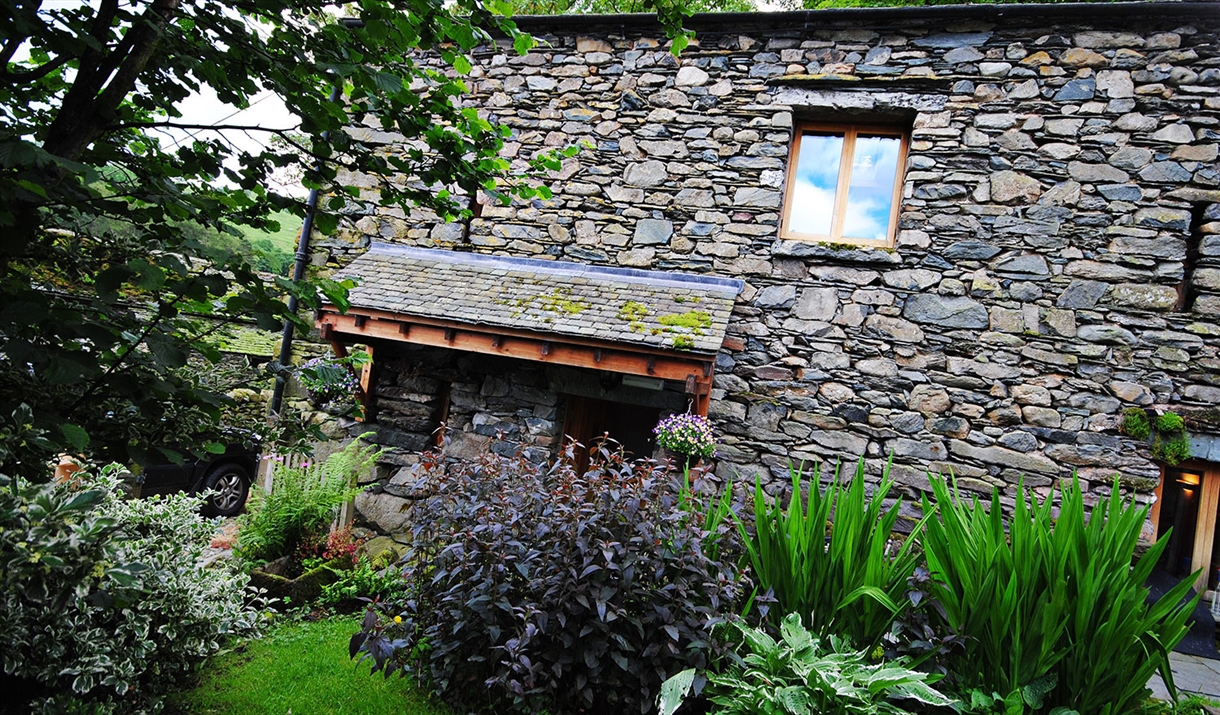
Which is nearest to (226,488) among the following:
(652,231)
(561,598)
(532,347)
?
(532,347)

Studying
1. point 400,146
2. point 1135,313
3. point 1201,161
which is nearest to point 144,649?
point 400,146

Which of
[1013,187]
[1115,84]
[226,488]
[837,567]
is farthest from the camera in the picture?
[226,488]

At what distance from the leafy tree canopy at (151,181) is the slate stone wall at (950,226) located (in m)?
3.54

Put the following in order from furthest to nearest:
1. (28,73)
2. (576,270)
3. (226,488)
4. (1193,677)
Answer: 1. (226,488)
2. (576,270)
3. (1193,677)
4. (28,73)

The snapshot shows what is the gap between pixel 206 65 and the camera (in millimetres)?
1861

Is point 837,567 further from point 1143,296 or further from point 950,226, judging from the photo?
point 1143,296

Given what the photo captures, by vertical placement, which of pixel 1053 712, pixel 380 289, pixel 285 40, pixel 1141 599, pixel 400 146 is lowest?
pixel 1053 712

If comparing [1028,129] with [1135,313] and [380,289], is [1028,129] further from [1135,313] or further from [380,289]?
[380,289]

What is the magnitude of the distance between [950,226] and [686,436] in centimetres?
287

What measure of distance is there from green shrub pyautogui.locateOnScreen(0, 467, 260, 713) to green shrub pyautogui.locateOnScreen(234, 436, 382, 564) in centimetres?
148

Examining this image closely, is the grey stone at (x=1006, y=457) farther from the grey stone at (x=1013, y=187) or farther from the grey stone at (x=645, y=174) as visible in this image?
the grey stone at (x=645, y=174)

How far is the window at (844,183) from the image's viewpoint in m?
5.65

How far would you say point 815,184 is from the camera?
5.80 metres

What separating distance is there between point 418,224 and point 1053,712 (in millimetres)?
6182
